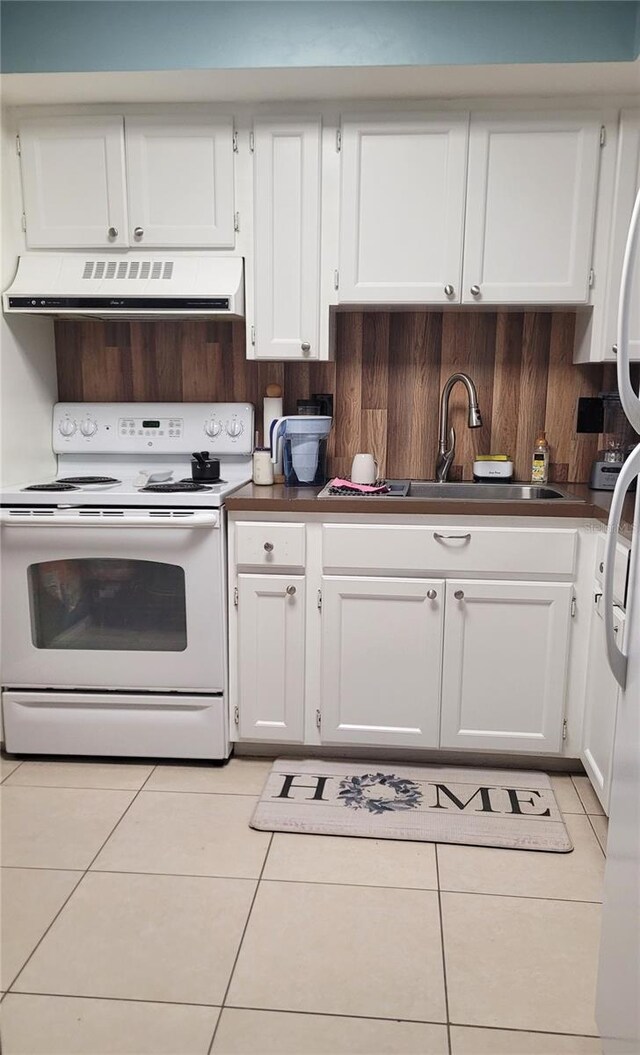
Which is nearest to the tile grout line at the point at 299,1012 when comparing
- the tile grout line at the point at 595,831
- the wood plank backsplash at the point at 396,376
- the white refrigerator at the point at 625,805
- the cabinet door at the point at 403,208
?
the white refrigerator at the point at 625,805

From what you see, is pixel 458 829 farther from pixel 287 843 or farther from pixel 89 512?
pixel 89 512

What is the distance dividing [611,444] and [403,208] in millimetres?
1122

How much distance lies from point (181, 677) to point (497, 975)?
1.30 metres

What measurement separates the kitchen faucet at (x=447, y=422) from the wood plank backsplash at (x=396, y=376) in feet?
0.21

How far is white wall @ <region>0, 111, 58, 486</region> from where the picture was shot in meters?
2.63

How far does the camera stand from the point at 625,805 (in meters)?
1.35

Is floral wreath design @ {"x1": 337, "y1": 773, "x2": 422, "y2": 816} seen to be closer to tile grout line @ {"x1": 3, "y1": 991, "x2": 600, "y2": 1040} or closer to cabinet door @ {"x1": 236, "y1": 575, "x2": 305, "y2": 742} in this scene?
cabinet door @ {"x1": 236, "y1": 575, "x2": 305, "y2": 742}

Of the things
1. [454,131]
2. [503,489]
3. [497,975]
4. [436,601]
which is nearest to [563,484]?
[503,489]

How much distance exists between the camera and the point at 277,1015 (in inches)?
62.3

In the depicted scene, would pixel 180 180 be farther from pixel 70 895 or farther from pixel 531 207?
pixel 70 895

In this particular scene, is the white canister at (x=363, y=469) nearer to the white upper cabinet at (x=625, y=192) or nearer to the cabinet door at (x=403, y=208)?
the cabinet door at (x=403, y=208)

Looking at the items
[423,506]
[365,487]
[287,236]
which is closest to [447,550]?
[423,506]

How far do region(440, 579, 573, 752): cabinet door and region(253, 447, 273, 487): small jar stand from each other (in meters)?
0.76

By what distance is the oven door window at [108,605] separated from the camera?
2527mm
